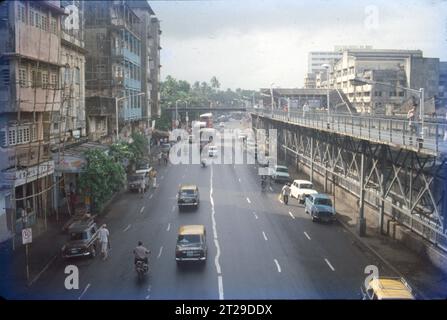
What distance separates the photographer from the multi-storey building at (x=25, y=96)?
926 inches

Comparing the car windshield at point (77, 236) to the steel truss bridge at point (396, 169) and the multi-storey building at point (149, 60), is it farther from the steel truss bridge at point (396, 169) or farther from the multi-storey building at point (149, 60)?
the multi-storey building at point (149, 60)

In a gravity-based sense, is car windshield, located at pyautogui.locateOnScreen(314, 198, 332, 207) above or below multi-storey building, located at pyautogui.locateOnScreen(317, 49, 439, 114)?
below

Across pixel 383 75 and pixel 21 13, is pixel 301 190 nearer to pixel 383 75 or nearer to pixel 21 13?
pixel 21 13

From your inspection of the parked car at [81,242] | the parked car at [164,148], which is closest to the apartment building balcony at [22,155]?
the parked car at [81,242]

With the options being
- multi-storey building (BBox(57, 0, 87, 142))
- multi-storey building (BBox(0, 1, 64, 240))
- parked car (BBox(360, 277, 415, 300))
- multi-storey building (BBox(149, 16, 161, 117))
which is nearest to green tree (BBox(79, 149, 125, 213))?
multi-storey building (BBox(0, 1, 64, 240))

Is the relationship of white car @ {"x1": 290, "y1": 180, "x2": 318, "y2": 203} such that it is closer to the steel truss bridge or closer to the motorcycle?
the steel truss bridge

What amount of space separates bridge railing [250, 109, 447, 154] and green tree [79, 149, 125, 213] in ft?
41.7

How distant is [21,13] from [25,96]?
12.1 feet

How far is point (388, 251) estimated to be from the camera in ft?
76.1

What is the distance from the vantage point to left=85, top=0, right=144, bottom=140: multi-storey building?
114ft

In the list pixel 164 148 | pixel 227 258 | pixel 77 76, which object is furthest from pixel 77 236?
pixel 164 148

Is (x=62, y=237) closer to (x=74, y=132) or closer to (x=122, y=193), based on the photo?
(x=122, y=193)

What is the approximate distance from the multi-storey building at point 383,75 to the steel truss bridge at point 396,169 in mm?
21998
